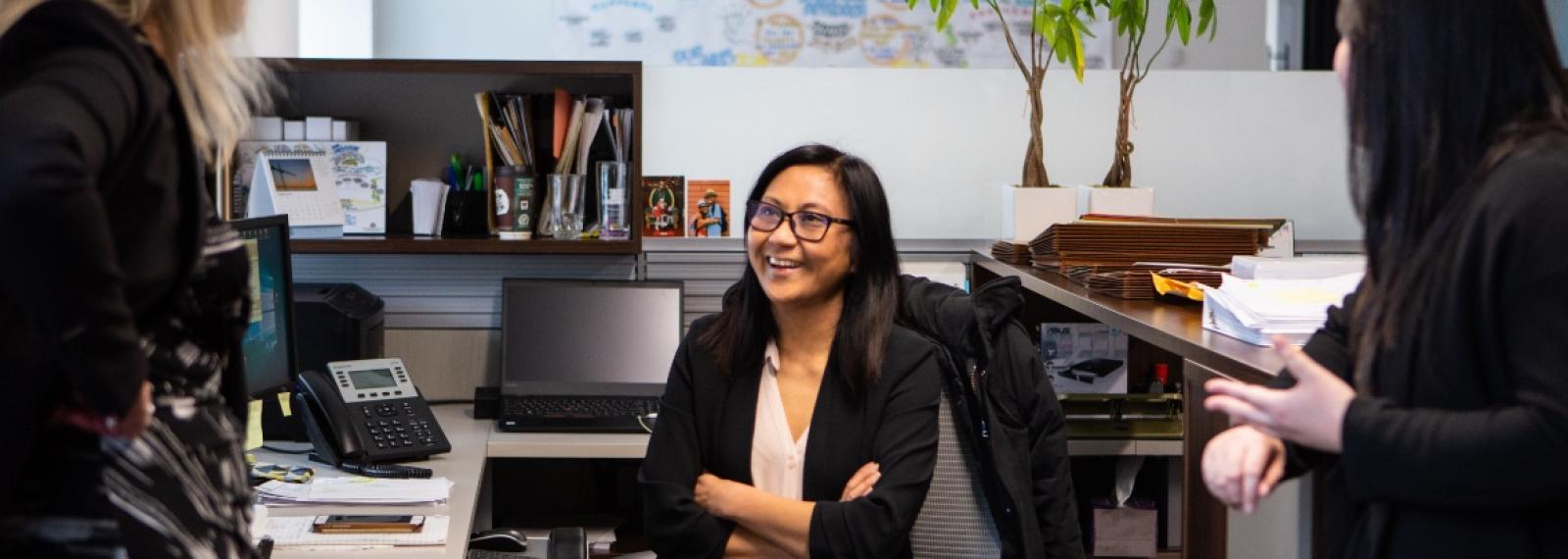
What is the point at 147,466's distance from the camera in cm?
107

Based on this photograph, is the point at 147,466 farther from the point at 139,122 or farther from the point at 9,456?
the point at 139,122

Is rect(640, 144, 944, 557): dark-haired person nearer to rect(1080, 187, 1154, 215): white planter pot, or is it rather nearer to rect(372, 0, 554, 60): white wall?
rect(1080, 187, 1154, 215): white planter pot

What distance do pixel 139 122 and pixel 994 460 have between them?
132 centimetres

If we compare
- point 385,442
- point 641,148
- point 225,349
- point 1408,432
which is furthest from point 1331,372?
point 641,148

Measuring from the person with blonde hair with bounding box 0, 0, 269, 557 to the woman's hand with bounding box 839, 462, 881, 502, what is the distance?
1.01m

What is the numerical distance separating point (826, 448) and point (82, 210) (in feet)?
4.30

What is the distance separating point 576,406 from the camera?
291 cm

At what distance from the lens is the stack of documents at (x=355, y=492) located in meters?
2.23

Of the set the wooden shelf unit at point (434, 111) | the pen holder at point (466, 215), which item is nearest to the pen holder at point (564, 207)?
the wooden shelf unit at point (434, 111)

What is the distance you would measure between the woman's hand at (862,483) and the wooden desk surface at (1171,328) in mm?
375

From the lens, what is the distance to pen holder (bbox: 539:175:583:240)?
301 cm

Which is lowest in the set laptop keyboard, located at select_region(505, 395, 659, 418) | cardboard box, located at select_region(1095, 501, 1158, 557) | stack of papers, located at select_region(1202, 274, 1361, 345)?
cardboard box, located at select_region(1095, 501, 1158, 557)

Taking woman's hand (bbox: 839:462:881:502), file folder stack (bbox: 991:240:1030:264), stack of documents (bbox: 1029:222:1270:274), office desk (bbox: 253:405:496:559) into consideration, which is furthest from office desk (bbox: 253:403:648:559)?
stack of documents (bbox: 1029:222:1270:274)

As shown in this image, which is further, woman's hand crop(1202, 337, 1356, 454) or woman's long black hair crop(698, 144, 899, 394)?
woman's long black hair crop(698, 144, 899, 394)
